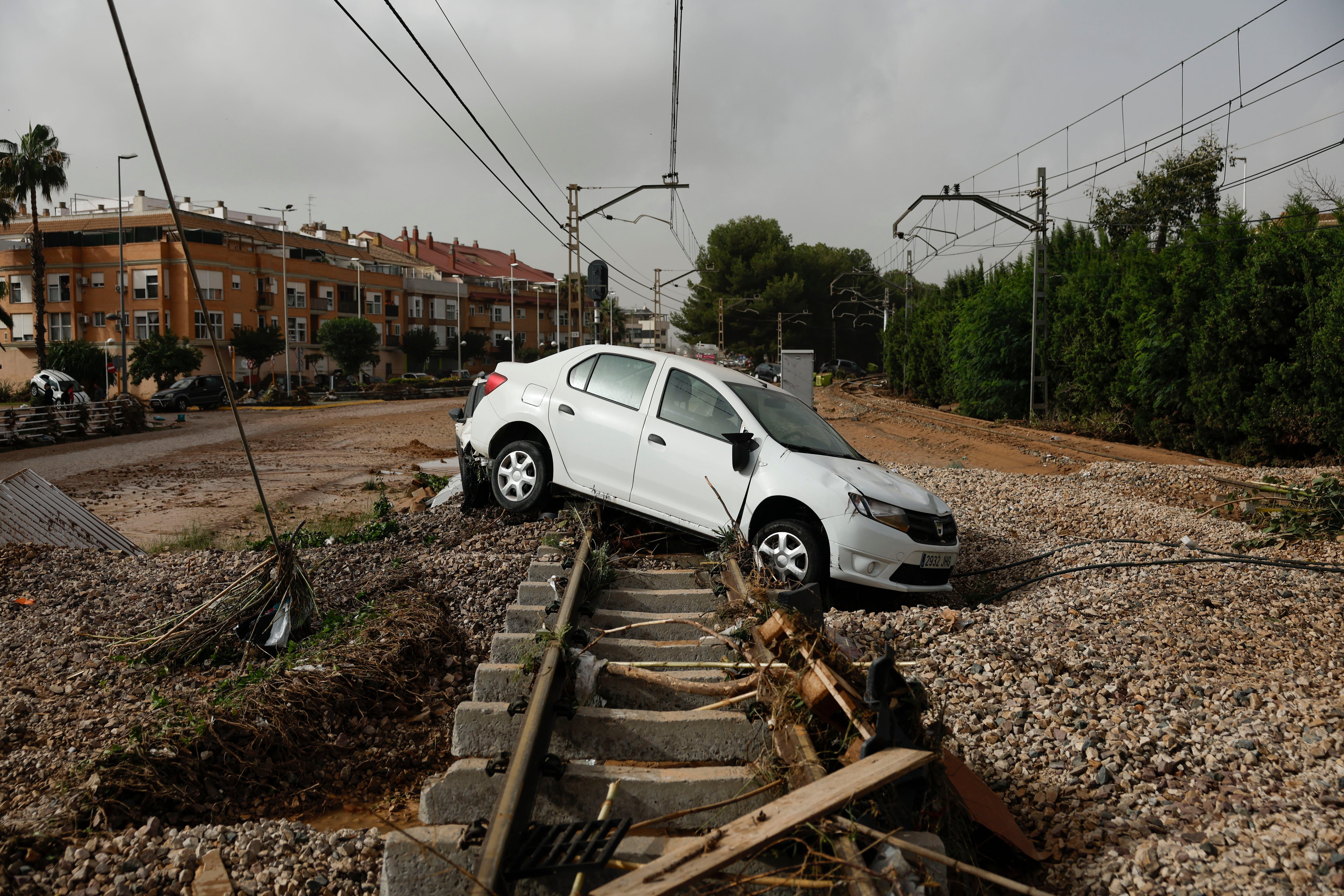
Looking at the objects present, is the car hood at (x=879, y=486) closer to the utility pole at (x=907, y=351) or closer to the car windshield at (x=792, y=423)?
the car windshield at (x=792, y=423)

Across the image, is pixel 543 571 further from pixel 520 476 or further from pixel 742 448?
pixel 520 476

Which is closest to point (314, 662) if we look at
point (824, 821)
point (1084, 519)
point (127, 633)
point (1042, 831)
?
point (127, 633)

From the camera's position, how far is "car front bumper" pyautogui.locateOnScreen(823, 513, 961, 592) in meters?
6.87

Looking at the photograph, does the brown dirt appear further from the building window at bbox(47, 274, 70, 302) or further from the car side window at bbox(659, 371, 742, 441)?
the building window at bbox(47, 274, 70, 302)

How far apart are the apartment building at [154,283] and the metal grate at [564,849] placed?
191 feet

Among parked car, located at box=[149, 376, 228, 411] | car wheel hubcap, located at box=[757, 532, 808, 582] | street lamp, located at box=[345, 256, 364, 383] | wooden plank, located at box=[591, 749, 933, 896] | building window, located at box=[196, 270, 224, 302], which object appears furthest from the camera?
street lamp, located at box=[345, 256, 364, 383]

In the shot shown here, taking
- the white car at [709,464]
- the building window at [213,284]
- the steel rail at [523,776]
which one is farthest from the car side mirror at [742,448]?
the building window at [213,284]

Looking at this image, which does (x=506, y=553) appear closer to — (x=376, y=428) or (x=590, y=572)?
(x=590, y=572)

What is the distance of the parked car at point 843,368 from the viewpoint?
2867 inches

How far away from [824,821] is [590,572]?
351cm

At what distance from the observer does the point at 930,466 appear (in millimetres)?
16859

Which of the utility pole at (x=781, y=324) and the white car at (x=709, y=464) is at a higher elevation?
the utility pole at (x=781, y=324)

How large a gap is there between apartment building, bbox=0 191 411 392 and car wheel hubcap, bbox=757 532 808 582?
55.4 m

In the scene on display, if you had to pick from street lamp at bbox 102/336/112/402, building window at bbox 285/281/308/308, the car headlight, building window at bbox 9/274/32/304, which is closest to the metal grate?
the car headlight
